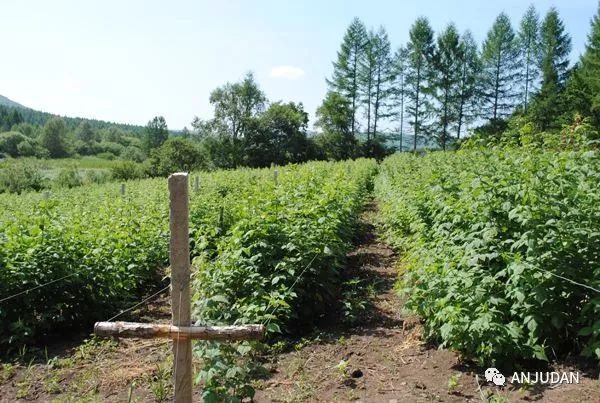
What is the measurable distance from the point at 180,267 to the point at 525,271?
8.63ft

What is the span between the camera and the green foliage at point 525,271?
351 centimetres

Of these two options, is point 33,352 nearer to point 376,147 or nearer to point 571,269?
point 571,269

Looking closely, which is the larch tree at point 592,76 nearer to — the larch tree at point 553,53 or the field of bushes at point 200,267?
the larch tree at point 553,53

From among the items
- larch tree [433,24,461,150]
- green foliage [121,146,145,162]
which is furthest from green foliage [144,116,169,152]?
larch tree [433,24,461,150]

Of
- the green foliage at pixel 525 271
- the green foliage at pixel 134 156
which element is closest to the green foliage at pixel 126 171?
the green foliage at pixel 134 156

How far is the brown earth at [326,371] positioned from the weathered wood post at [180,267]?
0.94 meters

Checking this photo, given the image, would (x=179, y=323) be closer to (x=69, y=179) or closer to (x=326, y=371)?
(x=326, y=371)

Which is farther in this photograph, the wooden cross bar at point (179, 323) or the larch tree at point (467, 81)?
Answer: the larch tree at point (467, 81)

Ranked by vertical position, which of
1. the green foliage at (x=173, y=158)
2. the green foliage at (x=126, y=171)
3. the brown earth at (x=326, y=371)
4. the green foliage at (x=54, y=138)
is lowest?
the brown earth at (x=326, y=371)

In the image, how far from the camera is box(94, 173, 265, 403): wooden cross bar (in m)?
2.69

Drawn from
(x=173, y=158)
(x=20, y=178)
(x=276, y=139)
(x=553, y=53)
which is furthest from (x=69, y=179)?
(x=553, y=53)

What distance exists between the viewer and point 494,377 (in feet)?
11.3

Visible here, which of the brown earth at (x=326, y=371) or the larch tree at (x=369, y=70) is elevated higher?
the larch tree at (x=369, y=70)

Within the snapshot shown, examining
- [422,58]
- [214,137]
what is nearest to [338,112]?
[422,58]
